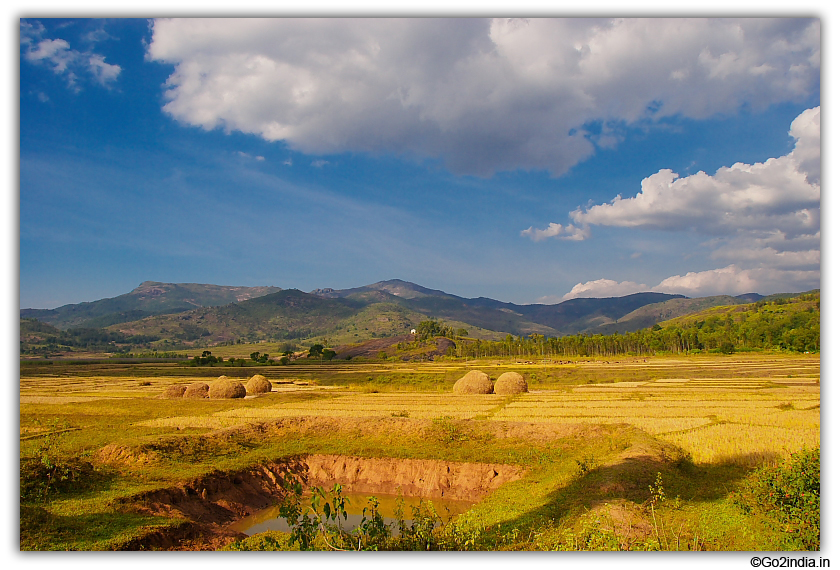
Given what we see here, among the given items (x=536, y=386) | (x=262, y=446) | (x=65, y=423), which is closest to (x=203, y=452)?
(x=262, y=446)

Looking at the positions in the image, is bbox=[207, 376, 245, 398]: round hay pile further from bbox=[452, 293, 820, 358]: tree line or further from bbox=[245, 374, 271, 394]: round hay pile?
bbox=[452, 293, 820, 358]: tree line

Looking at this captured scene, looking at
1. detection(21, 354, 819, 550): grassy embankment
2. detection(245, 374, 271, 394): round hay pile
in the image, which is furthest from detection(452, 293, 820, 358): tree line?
detection(245, 374, 271, 394): round hay pile

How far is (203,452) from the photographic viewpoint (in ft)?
60.1

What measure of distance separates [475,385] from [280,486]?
28.6m

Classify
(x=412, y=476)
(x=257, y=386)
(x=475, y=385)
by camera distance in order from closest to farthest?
(x=412, y=476)
(x=475, y=385)
(x=257, y=386)

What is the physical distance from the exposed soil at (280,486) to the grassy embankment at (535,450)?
22.1 inches

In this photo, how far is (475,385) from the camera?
43.4 metres

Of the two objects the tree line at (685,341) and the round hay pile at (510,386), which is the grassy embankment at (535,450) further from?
the tree line at (685,341)

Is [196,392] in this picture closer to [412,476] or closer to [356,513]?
[412,476]

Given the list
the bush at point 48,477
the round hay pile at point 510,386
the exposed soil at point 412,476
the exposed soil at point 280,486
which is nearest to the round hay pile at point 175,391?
the exposed soil at point 280,486

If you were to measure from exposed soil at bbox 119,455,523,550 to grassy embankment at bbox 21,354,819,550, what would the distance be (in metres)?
0.56

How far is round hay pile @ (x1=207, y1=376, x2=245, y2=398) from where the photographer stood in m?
41.8

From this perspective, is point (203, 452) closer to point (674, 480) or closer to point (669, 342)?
point (674, 480)

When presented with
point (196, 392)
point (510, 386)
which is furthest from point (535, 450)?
point (196, 392)
